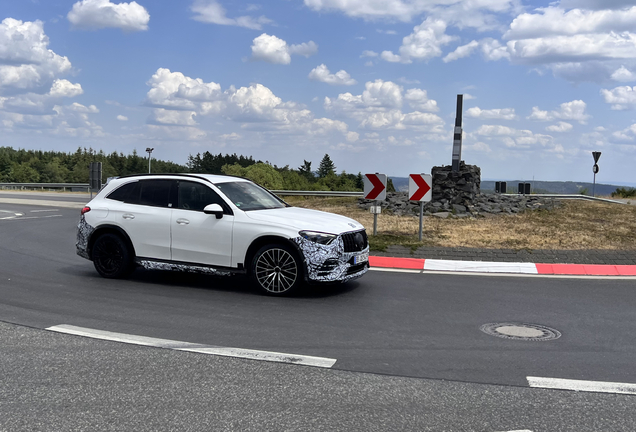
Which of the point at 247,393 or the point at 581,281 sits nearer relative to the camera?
the point at 247,393

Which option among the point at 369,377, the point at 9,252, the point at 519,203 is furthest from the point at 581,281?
the point at 519,203

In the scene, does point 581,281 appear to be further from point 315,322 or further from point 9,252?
point 9,252

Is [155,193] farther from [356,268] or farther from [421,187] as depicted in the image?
[421,187]

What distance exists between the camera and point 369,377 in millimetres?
4973

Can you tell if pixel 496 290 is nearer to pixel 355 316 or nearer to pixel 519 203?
pixel 355 316

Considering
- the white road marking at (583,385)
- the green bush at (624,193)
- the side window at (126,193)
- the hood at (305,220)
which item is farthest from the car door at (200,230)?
the green bush at (624,193)

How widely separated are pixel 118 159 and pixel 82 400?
165038mm

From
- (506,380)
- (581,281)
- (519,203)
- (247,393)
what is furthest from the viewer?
(519,203)

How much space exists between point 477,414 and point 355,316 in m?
3.14

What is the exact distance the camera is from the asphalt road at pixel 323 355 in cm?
414

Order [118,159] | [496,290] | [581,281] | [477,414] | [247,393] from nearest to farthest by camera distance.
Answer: [477,414] < [247,393] < [496,290] < [581,281] < [118,159]

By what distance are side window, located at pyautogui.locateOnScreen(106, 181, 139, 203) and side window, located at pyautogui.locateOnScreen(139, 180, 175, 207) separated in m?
0.13

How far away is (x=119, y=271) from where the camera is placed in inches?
373

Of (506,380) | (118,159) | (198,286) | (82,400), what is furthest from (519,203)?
(118,159)
